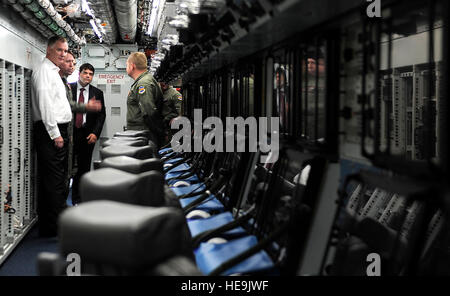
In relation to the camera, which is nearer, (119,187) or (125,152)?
(119,187)

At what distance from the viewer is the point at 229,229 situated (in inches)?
105

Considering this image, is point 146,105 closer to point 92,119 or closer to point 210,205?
point 92,119

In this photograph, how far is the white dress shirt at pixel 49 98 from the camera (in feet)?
15.6

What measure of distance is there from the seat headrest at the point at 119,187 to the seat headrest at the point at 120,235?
0.44 meters

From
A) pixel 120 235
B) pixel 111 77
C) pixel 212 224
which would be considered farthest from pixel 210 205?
pixel 111 77

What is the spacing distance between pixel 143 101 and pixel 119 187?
4.35 metres

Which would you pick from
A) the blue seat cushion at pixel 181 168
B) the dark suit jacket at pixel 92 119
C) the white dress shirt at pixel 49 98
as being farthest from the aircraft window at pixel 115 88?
the white dress shirt at pixel 49 98

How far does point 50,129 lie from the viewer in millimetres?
4750

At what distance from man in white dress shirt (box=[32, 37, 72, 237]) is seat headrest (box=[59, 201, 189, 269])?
3.85 m

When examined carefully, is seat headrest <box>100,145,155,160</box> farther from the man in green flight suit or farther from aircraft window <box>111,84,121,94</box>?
aircraft window <box>111,84,121,94</box>

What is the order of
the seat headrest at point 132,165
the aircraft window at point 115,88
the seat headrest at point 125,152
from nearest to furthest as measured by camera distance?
the seat headrest at point 132,165 < the seat headrest at point 125,152 < the aircraft window at point 115,88

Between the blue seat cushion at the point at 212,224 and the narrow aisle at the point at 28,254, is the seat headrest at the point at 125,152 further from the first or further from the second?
the narrow aisle at the point at 28,254

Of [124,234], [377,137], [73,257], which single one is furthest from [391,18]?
[73,257]

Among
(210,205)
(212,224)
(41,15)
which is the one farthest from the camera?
(41,15)
